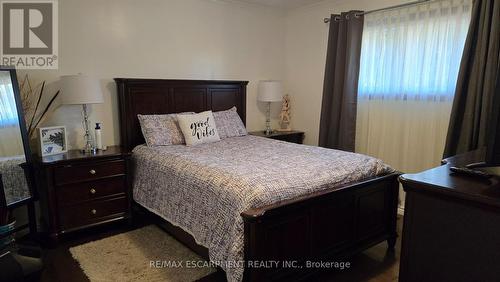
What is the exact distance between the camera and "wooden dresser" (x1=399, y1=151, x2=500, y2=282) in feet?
4.07

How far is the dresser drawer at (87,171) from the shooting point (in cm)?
258

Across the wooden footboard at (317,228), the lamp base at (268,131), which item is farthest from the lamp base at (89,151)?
the lamp base at (268,131)

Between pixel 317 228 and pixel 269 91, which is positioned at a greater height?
pixel 269 91

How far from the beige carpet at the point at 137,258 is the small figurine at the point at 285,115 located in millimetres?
2308

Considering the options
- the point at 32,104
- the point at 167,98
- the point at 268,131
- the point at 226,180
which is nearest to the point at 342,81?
the point at 268,131

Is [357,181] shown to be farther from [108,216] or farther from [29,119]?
[29,119]

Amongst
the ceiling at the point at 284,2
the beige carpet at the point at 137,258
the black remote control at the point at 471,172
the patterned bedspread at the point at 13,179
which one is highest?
the ceiling at the point at 284,2

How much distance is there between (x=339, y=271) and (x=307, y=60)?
2.81 metres

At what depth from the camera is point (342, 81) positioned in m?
3.66

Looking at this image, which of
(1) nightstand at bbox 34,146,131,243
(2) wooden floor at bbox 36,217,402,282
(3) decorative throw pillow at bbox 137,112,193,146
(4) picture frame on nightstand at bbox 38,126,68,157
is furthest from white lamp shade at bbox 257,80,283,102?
(4) picture frame on nightstand at bbox 38,126,68,157

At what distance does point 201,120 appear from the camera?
3.31 metres

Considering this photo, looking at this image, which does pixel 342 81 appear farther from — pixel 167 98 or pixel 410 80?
pixel 167 98

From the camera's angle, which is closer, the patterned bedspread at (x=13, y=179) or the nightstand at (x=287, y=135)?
the patterned bedspread at (x=13, y=179)

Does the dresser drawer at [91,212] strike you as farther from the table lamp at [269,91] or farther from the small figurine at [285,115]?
the small figurine at [285,115]
